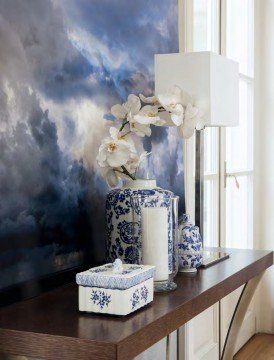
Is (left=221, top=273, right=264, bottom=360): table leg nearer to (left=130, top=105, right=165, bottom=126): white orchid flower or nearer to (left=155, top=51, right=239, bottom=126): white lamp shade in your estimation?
(left=155, top=51, right=239, bottom=126): white lamp shade

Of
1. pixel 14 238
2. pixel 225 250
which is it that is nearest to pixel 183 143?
pixel 225 250

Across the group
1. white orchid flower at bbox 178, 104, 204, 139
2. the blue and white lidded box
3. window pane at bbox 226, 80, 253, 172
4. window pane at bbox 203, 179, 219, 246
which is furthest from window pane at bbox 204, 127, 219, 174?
the blue and white lidded box

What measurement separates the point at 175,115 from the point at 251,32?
7.26ft

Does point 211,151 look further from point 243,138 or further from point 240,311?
point 240,311

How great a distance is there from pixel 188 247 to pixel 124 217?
0.98ft

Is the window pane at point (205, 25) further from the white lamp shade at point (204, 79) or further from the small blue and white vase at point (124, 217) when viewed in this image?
the small blue and white vase at point (124, 217)

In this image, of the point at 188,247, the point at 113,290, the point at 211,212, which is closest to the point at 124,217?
the point at 188,247

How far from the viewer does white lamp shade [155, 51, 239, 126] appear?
6.68 ft

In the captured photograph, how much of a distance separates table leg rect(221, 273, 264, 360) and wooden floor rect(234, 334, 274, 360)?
1.13 meters

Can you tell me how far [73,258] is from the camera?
6.16ft

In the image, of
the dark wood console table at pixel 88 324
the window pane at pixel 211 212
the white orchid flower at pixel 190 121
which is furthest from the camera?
the window pane at pixel 211 212

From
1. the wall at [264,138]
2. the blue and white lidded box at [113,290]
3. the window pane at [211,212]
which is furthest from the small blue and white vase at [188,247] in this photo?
the wall at [264,138]

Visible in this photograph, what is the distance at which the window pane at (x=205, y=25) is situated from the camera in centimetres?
312

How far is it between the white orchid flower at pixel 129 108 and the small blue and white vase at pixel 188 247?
1.37 feet
